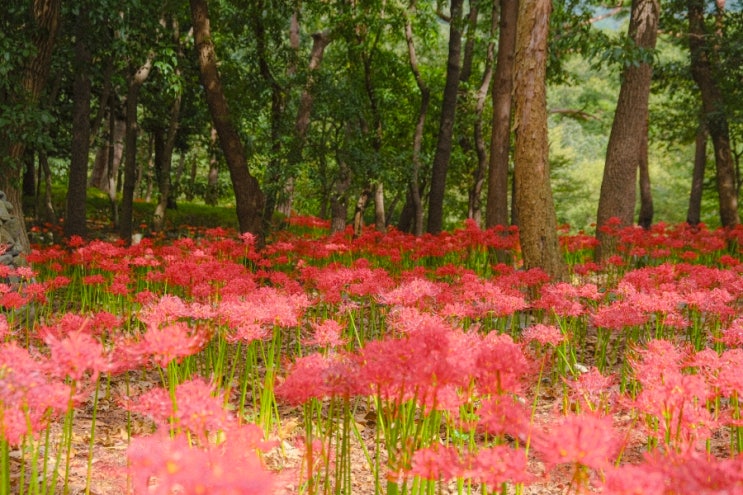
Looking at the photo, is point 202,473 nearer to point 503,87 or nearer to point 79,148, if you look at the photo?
point 503,87

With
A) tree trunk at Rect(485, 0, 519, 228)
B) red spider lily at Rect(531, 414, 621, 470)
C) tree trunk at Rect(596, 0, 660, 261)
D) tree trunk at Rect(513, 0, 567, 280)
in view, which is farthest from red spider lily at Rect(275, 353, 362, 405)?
tree trunk at Rect(596, 0, 660, 261)

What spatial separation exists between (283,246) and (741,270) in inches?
220

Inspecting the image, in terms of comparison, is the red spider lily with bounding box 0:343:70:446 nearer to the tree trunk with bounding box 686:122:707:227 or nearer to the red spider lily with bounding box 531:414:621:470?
the red spider lily with bounding box 531:414:621:470

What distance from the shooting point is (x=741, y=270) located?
552cm

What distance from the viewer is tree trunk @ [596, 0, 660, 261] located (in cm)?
952

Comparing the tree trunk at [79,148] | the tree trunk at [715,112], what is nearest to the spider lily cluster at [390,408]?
the tree trunk at [79,148]

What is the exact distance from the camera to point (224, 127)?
28.5 ft

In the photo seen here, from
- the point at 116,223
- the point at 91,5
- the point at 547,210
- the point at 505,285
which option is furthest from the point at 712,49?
the point at 116,223

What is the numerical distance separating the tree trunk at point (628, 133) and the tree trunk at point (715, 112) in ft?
18.5

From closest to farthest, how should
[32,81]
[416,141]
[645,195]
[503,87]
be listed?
[32,81] < [503,87] < [416,141] < [645,195]

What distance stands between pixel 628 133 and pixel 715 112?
6.09m

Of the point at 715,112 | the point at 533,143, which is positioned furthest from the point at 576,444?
the point at 715,112

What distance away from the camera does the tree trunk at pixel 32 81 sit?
807 centimetres

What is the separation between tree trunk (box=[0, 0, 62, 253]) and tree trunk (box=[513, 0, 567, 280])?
276 inches
